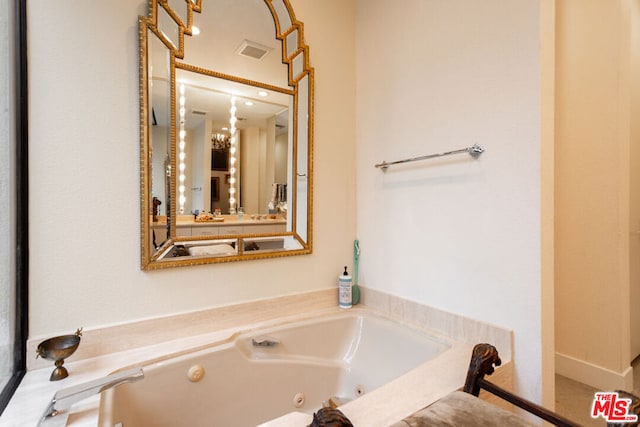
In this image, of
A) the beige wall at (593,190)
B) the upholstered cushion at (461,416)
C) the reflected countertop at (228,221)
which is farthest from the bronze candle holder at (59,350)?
the beige wall at (593,190)

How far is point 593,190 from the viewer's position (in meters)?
1.86

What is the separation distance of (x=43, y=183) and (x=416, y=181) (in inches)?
59.5

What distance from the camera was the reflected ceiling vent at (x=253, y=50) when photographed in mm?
1475

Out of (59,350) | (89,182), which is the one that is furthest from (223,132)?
(59,350)

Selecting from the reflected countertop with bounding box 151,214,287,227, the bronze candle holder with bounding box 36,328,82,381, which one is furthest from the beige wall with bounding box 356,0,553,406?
the bronze candle holder with bounding box 36,328,82,381

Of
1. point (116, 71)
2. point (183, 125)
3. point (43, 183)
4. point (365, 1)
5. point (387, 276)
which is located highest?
point (365, 1)

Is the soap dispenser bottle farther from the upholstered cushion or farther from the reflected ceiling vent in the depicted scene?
the reflected ceiling vent

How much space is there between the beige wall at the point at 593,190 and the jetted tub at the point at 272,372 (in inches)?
51.0

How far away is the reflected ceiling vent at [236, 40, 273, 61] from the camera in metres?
1.47

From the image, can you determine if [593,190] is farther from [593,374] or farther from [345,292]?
[345,292]

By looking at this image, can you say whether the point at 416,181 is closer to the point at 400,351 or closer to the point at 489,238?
the point at 489,238

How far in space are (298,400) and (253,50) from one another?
1.68m

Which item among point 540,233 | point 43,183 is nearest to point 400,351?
point 540,233

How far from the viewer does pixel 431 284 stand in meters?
1.44
